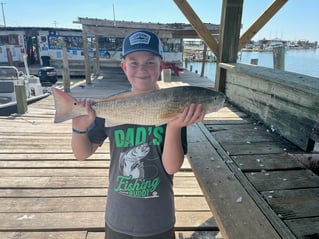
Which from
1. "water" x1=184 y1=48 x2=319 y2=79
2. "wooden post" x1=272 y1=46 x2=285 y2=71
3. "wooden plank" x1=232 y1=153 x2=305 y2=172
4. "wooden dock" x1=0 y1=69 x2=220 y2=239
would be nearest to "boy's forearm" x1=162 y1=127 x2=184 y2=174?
Result: "wooden plank" x1=232 y1=153 x2=305 y2=172

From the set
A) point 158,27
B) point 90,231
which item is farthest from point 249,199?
point 158,27

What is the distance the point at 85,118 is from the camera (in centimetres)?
155

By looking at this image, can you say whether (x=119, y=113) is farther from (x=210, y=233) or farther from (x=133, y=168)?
(x=210, y=233)

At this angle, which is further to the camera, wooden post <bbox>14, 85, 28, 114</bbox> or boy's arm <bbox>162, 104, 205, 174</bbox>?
wooden post <bbox>14, 85, 28, 114</bbox>

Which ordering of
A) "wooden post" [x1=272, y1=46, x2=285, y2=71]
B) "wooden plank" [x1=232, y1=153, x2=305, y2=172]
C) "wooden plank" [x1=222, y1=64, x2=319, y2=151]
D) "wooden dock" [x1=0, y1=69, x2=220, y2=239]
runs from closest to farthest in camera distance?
"wooden plank" [x1=232, y1=153, x2=305, y2=172] < "wooden plank" [x1=222, y1=64, x2=319, y2=151] < "wooden dock" [x1=0, y1=69, x2=220, y2=239] < "wooden post" [x1=272, y1=46, x2=285, y2=71]

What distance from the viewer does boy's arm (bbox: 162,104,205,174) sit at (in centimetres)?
136

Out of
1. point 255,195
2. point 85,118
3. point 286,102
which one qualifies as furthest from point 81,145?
point 286,102

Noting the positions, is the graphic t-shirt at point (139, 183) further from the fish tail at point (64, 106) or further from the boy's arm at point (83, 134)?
the fish tail at point (64, 106)

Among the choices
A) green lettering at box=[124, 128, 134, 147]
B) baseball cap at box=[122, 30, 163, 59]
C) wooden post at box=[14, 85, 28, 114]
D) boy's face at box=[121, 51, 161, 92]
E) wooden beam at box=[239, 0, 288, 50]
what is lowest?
wooden post at box=[14, 85, 28, 114]

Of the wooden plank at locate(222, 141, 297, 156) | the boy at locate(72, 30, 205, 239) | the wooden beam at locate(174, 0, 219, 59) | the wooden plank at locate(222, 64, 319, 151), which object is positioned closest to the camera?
the boy at locate(72, 30, 205, 239)

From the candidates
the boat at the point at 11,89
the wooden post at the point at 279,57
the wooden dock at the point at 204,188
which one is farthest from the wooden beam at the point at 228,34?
the boat at the point at 11,89

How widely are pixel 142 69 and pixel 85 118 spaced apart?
0.48 metres

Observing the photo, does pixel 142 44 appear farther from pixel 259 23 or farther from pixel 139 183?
pixel 259 23

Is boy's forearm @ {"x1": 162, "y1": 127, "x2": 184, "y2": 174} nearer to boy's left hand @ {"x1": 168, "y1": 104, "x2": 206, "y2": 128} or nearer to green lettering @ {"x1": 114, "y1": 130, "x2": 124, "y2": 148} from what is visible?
boy's left hand @ {"x1": 168, "y1": 104, "x2": 206, "y2": 128}
